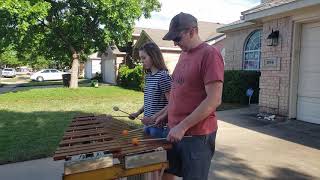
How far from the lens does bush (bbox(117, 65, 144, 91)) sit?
2283 centimetres

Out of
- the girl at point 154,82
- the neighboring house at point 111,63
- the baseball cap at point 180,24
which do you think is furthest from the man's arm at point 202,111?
the neighboring house at point 111,63

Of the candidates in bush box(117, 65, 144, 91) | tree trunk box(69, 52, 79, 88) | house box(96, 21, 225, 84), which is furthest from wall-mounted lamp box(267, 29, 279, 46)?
tree trunk box(69, 52, 79, 88)

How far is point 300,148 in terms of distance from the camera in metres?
6.65

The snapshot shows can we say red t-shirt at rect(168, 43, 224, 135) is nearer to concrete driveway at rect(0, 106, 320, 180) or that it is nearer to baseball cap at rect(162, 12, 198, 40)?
baseball cap at rect(162, 12, 198, 40)

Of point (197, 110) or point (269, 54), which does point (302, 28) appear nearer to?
point (269, 54)

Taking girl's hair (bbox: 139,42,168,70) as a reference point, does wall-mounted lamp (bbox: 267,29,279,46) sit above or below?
above

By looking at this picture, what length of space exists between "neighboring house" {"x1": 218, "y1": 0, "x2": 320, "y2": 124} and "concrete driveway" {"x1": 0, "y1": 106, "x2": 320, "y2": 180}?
80 cm

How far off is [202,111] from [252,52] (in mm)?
13485

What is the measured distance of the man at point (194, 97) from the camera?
2.74 metres

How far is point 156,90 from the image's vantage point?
13.0ft

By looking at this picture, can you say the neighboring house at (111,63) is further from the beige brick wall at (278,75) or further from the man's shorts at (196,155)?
the man's shorts at (196,155)

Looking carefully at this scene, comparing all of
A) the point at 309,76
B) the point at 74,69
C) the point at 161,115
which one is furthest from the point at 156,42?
the point at 161,115

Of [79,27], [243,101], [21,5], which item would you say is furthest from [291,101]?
[79,27]

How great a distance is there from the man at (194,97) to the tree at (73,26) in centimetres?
1733
